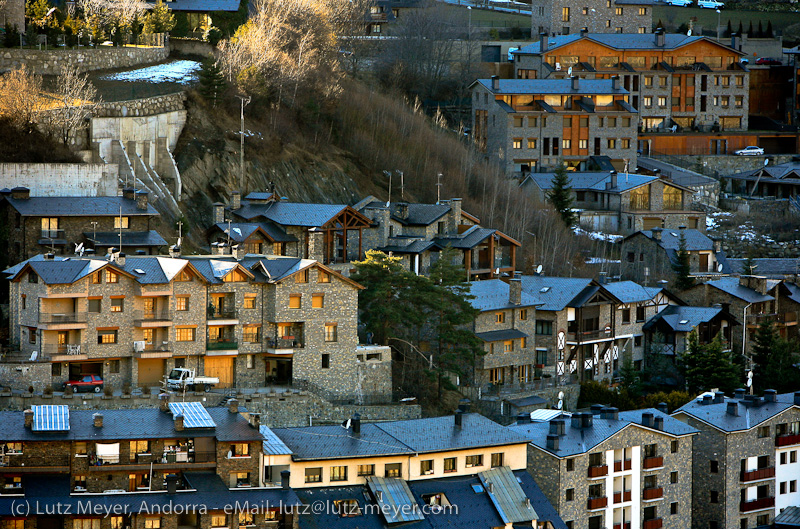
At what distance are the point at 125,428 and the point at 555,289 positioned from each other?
30536 mm

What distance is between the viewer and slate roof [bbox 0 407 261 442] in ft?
163

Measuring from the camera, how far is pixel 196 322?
6266cm

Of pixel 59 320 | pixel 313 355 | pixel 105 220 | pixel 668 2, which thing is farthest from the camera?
pixel 668 2

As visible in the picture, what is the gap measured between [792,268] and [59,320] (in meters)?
49.5

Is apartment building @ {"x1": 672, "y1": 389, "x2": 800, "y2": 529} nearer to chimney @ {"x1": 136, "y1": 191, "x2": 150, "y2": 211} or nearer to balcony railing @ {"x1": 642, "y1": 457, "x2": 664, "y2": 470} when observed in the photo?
balcony railing @ {"x1": 642, "y1": 457, "x2": 664, "y2": 470}

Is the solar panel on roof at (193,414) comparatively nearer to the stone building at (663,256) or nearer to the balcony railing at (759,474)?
the balcony railing at (759,474)

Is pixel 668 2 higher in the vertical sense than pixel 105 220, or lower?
higher

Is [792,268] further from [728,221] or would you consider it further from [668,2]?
[668,2]

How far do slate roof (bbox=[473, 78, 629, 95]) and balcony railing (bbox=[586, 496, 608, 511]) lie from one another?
5143cm

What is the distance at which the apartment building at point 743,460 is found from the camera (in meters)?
63.6

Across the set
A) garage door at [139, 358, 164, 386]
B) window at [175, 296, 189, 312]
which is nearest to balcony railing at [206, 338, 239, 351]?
window at [175, 296, 189, 312]

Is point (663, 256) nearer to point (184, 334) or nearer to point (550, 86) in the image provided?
point (550, 86)

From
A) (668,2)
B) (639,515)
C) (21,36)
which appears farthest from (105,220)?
(668,2)

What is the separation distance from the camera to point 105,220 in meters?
68.7
